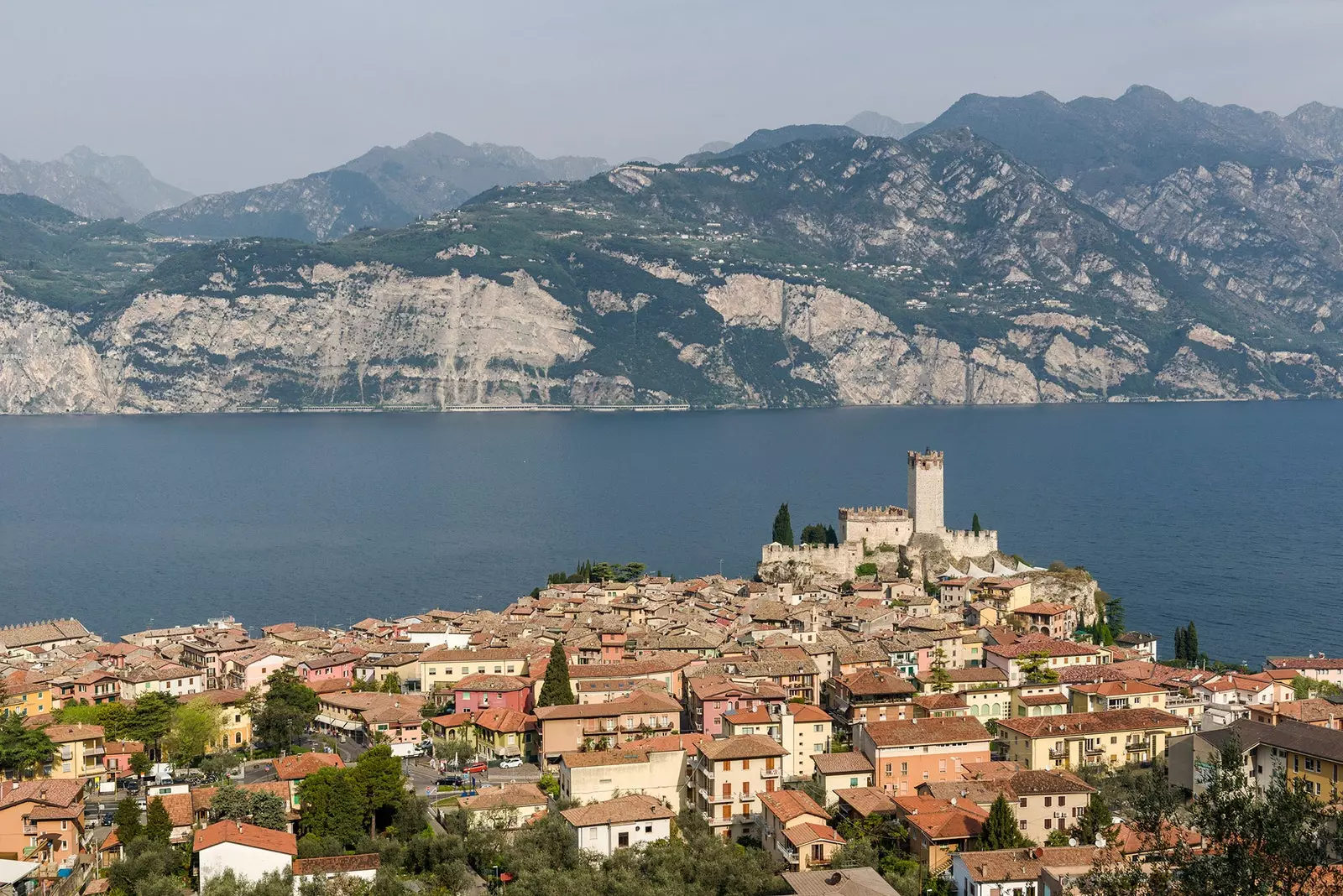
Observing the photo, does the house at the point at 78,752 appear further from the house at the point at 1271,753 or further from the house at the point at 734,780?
the house at the point at 1271,753

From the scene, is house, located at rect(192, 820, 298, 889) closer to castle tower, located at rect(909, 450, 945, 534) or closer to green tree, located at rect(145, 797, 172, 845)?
green tree, located at rect(145, 797, 172, 845)

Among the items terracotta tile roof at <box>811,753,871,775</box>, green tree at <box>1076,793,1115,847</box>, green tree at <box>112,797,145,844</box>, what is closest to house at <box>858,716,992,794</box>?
terracotta tile roof at <box>811,753,871,775</box>

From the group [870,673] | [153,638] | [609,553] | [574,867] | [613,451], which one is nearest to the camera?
[574,867]

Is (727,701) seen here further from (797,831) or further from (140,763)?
(140,763)

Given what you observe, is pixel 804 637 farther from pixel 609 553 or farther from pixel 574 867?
pixel 609 553

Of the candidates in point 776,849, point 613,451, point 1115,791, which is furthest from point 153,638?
point 613,451

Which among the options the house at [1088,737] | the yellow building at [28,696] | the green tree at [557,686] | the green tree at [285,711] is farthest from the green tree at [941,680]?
the yellow building at [28,696]
